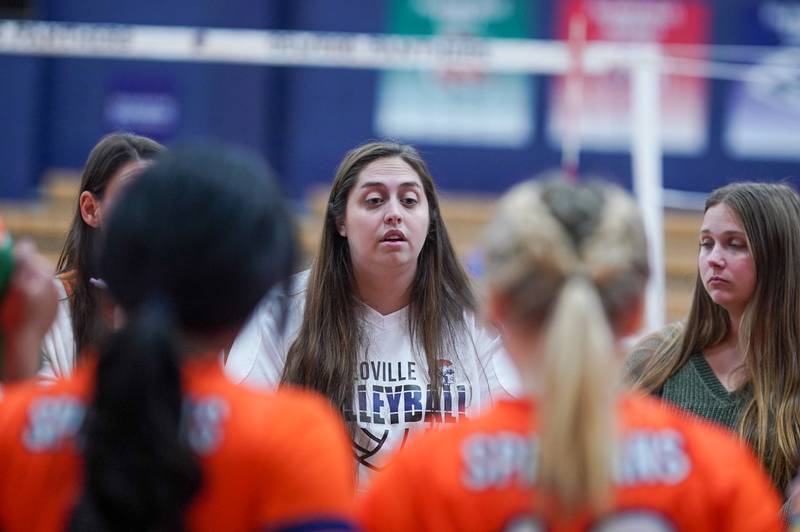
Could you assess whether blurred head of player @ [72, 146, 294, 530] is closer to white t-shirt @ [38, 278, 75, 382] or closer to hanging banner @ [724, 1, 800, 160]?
white t-shirt @ [38, 278, 75, 382]

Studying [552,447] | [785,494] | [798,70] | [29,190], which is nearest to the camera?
[552,447]

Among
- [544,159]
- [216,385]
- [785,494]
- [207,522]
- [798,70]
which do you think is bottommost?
[785,494]

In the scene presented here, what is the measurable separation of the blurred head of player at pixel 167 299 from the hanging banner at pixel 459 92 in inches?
244

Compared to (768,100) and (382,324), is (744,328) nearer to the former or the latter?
(382,324)

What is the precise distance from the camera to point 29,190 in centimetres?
771

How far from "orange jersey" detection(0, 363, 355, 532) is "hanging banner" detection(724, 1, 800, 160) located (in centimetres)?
669

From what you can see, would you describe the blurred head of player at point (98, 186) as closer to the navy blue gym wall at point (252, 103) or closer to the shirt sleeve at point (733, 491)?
the shirt sleeve at point (733, 491)

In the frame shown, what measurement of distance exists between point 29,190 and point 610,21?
4.44 meters

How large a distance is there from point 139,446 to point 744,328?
5.63ft

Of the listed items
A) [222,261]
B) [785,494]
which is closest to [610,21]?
[785,494]

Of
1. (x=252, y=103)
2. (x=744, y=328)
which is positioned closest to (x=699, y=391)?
(x=744, y=328)

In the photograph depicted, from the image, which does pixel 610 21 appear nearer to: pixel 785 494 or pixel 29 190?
pixel 29 190

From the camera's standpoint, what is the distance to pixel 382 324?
263 centimetres

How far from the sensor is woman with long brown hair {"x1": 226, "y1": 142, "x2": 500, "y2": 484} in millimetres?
2494
